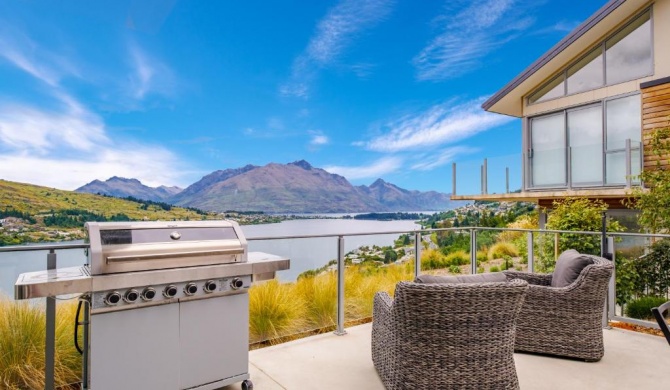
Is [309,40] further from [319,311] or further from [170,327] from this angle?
[170,327]

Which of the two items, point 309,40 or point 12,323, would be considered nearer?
point 12,323

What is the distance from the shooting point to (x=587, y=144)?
9.41 meters

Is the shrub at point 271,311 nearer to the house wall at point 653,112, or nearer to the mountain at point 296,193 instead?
the house wall at point 653,112

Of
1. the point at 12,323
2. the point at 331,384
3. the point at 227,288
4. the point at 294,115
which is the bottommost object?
the point at 331,384

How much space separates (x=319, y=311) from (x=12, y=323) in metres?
2.56

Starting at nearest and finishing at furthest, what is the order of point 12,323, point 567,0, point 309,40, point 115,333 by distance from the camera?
point 115,333 → point 12,323 → point 567,0 → point 309,40

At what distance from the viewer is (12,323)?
2756 millimetres

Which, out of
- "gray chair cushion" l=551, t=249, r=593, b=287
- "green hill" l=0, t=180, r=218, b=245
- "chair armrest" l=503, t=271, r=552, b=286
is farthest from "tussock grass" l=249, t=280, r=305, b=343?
"gray chair cushion" l=551, t=249, r=593, b=287

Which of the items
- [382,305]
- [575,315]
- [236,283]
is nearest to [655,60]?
[575,315]

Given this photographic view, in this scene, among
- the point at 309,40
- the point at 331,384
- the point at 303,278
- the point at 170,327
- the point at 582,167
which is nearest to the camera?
the point at 170,327

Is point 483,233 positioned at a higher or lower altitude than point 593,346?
higher

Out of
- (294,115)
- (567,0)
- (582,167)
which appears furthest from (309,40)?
(582,167)

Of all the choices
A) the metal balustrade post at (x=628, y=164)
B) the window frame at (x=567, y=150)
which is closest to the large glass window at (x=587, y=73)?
the window frame at (x=567, y=150)

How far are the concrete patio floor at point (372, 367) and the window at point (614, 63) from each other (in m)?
7.06
